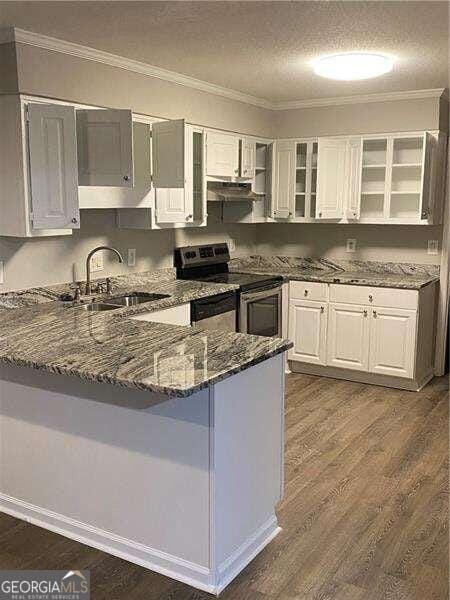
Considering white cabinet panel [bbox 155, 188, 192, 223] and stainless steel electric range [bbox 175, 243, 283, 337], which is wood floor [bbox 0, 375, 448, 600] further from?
white cabinet panel [bbox 155, 188, 192, 223]

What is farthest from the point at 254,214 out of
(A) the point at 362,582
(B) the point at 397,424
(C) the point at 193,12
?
(A) the point at 362,582

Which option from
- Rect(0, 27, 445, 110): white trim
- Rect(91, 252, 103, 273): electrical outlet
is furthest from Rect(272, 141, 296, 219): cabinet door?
Rect(91, 252, 103, 273): electrical outlet

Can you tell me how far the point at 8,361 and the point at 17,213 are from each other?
116 centimetres

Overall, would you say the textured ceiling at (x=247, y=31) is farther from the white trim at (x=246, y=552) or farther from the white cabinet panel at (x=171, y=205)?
the white trim at (x=246, y=552)

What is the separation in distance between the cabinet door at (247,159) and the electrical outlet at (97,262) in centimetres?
156

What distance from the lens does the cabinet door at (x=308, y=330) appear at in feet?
16.6

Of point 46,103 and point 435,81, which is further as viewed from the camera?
point 435,81

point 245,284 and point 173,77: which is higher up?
point 173,77

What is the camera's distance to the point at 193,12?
109 inches

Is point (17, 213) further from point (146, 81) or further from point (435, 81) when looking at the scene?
point (435, 81)

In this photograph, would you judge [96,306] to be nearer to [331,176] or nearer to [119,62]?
[119,62]

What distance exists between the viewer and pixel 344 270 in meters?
5.48

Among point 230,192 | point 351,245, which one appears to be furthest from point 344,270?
point 230,192

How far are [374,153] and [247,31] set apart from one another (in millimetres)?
2322
